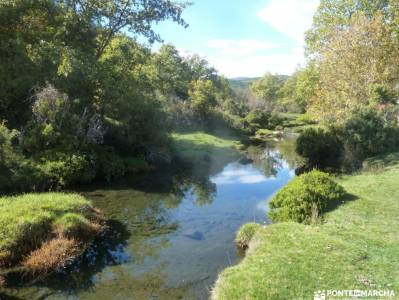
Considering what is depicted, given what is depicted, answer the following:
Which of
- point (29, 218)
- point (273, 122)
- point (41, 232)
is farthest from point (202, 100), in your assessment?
point (41, 232)

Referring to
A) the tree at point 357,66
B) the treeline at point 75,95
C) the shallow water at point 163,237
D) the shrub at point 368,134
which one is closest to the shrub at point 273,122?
the tree at point 357,66

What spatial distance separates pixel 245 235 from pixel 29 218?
323 inches

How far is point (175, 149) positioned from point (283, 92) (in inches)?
3610

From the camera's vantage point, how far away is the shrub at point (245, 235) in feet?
45.9

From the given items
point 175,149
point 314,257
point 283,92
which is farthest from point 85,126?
point 283,92

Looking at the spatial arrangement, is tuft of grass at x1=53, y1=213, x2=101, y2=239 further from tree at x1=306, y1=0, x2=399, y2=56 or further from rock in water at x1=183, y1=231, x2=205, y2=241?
tree at x1=306, y1=0, x2=399, y2=56

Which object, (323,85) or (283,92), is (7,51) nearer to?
(323,85)

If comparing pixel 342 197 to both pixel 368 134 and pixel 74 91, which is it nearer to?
pixel 368 134

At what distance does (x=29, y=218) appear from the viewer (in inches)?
515

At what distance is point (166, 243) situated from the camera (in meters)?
14.5

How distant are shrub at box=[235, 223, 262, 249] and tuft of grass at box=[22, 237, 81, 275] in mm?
6157

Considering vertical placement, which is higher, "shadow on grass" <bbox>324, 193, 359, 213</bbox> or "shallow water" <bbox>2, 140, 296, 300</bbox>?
"shadow on grass" <bbox>324, 193, 359, 213</bbox>

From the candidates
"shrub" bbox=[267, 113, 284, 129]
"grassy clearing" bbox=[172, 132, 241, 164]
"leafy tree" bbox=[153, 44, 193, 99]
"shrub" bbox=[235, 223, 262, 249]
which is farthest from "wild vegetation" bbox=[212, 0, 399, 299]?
"shrub" bbox=[267, 113, 284, 129]

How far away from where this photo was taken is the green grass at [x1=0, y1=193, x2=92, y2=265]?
1197 centimetres
